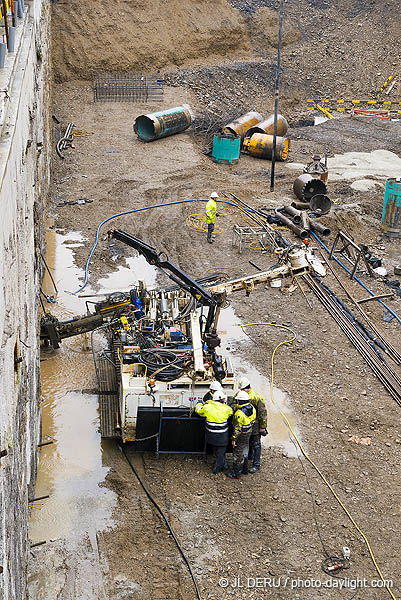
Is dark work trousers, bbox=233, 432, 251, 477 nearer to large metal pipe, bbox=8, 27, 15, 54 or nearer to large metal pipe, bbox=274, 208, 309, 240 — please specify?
large metal pipe, bbox=8, 27, 15, 54

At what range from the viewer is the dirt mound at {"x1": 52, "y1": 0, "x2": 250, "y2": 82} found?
31.5 metres

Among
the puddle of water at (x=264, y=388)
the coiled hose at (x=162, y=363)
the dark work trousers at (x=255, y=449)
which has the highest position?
the coiled hose at (x=162, y=363)

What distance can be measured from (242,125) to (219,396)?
18.3m

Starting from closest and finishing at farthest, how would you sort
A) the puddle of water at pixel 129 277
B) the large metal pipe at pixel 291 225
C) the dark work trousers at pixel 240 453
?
the dark work trousers at pixel 240 453 → the puddle of water at pixel 129 277 → the large metal pipe at pixel 291 225

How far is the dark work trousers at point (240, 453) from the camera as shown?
9.98 m

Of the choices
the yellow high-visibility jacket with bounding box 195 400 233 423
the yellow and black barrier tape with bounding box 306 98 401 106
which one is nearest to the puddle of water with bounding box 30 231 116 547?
the yellow high-visibility jacket with bounding box 195 400 233 423

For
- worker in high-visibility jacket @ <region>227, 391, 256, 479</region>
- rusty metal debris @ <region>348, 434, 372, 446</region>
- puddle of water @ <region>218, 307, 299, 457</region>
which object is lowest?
puddle of water @ <region>218, 307, 299, 457</region>

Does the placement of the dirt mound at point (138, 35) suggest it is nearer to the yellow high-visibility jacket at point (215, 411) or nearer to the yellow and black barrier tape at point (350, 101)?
the yellow and black barrier tape at point (350, 101)

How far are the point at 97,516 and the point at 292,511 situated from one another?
256 centimetres

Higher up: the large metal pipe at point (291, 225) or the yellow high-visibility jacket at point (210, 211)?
the yellow high-visibility jacket at point (210, 211)

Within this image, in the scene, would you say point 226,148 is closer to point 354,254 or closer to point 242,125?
point 242,125

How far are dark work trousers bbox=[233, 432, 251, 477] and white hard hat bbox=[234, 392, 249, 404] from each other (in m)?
0.45

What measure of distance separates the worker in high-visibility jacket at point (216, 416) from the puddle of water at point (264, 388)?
1.31 m

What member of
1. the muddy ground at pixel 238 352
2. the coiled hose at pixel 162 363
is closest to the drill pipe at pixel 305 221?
the muddy ground at pixel 238 352
